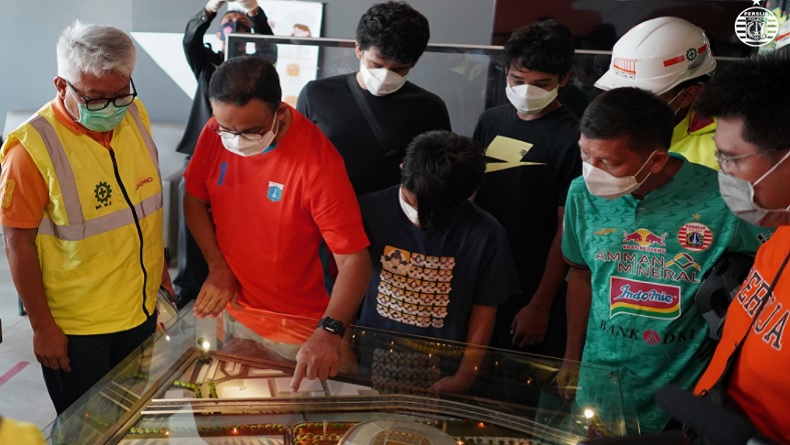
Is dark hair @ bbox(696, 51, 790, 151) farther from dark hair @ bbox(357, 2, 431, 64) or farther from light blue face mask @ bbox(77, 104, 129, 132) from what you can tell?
light blue face mask @ bbox(77, 104, 129, 132)

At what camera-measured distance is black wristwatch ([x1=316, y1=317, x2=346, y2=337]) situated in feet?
6.54

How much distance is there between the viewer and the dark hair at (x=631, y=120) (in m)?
2.06

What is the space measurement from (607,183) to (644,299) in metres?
0.34

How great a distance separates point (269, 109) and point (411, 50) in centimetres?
74

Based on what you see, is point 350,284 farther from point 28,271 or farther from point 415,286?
point 28,271

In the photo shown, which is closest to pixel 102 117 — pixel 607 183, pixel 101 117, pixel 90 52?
pixel 101 117

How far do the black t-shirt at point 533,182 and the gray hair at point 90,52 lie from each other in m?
1.36

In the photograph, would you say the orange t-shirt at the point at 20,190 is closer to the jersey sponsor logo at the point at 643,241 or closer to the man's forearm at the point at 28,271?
the man's forearm at the point at 28,271

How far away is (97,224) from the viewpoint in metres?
2.24

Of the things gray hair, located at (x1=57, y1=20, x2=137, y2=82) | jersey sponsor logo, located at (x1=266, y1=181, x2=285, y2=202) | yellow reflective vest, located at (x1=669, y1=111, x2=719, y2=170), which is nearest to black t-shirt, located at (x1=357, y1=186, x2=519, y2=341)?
jersey sponsor logo, located at (x1=266, y1=181, x2=285, y2=202)

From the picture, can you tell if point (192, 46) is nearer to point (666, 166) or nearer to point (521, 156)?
point (521, 156)

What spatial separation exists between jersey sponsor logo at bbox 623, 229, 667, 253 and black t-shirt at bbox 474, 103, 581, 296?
26.1 inches

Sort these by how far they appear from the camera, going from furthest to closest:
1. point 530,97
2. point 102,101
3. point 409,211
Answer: point 530,97 → point 409,211 → point 102,101

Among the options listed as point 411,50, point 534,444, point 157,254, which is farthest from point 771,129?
point 157,254
